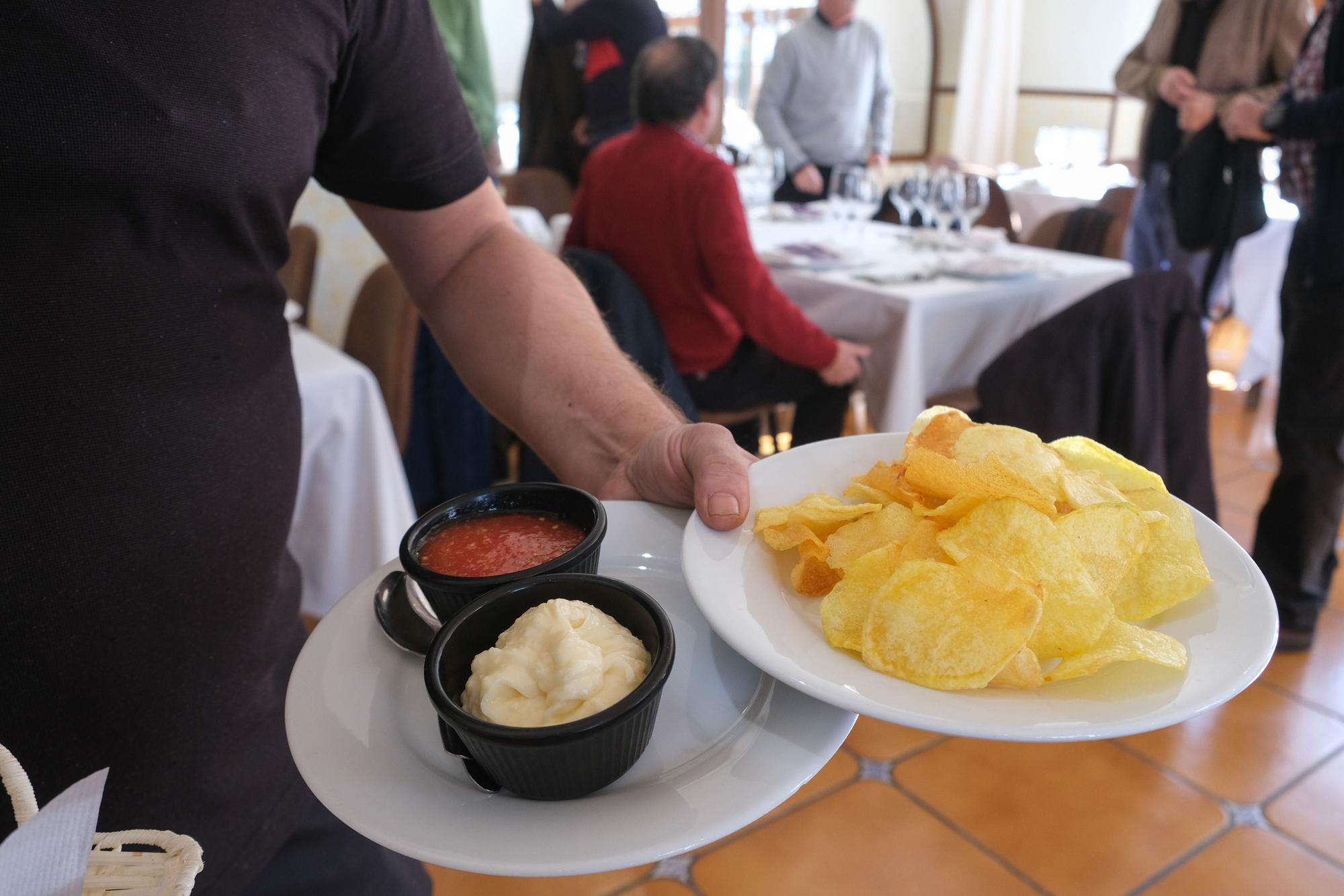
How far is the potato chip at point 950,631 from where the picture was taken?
1.86 ft

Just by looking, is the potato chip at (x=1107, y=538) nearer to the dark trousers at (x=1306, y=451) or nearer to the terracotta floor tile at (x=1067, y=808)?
the terracotta floor tile at (x=1067, y=808)

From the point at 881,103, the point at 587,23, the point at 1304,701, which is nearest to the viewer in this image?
the point at 1304,701

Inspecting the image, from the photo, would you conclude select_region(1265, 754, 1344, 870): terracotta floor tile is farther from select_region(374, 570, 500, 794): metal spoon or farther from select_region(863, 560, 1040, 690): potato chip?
select_region(374, 570, 500, 794): metal spoon

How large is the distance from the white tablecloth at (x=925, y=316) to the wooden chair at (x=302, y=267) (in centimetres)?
134

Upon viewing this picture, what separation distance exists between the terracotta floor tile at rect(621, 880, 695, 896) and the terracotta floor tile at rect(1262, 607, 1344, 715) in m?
1.45

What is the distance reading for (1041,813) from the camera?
1.71 metres

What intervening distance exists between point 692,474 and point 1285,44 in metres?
2.92

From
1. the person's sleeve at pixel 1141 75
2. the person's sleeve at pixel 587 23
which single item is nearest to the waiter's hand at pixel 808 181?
the person's sleeve at pixel 587 23

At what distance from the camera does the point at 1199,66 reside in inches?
116

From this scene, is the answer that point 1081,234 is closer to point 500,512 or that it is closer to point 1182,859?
point 1182,859

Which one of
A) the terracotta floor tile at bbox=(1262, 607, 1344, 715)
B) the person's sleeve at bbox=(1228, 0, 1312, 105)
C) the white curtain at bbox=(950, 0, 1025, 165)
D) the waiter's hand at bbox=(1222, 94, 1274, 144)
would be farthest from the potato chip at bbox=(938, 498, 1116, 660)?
the white curtain at bbox=(950, 0, 1025, 165)

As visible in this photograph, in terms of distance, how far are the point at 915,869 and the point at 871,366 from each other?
52.4 inches

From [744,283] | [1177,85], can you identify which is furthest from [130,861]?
[1177,85]

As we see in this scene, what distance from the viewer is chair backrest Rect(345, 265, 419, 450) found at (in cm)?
207
